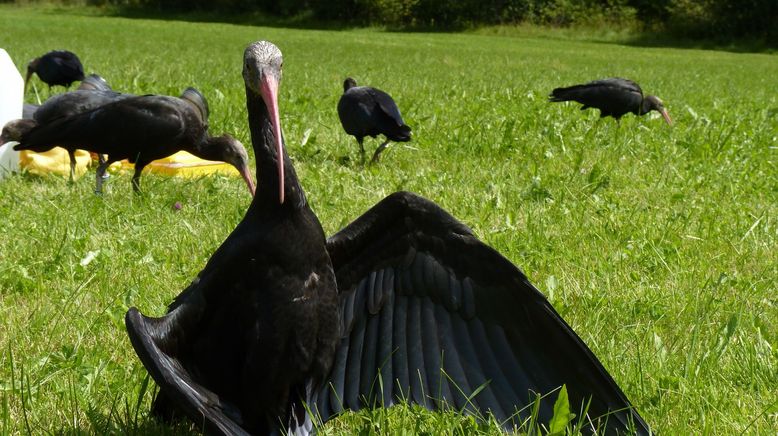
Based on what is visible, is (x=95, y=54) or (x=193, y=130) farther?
(x=95, y=54)

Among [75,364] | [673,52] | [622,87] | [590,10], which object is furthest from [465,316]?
[590,10]

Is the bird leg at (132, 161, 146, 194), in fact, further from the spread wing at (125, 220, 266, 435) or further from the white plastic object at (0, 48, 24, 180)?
the spread wing at (125, 220, 266, 435)

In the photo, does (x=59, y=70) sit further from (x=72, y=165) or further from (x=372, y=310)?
(x=372, y=310)

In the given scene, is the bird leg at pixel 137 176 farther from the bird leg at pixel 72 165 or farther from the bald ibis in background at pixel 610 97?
the bald ibis in background at pixel 610 97

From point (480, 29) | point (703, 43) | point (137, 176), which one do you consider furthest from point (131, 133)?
point (480, 29)

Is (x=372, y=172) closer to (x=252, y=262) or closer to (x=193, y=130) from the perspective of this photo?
(x=193, y=130)

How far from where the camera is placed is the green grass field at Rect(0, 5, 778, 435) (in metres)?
2.63

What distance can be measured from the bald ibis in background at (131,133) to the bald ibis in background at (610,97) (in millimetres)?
4203

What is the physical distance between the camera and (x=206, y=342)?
2346 mm

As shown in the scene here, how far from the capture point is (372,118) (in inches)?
247

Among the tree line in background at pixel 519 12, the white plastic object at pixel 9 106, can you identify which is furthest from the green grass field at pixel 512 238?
the tree line in background at pixel 519 12

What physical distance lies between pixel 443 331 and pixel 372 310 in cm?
22

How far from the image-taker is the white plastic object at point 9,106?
5453 millimetres

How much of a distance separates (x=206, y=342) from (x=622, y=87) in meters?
6.93
